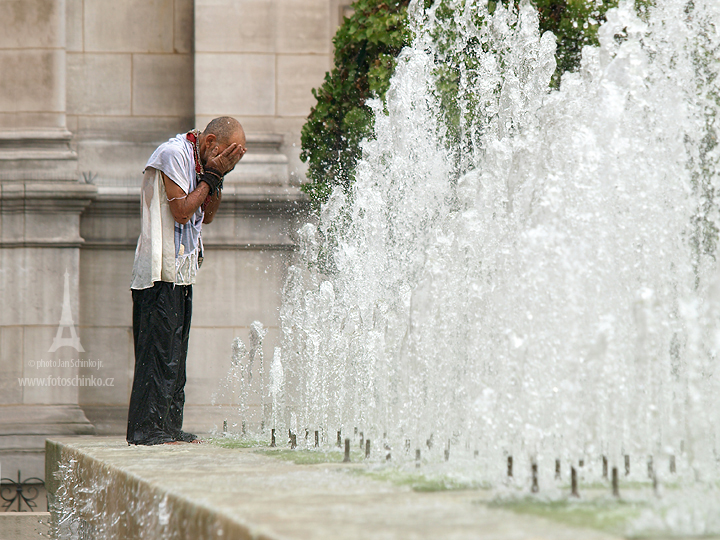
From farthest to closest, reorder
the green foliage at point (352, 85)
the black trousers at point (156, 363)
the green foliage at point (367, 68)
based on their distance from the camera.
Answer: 1. the green foliage at point (352, 85)
2. the green foliage at point (367, 68)
3. the black trousers at point (156, 363)

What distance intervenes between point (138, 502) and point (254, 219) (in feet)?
21.1

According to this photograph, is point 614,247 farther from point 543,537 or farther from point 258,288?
point 258,288

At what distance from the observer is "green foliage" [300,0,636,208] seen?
264 inches

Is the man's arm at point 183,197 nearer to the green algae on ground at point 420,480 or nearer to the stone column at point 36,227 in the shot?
the green algae on ground at point 420,480

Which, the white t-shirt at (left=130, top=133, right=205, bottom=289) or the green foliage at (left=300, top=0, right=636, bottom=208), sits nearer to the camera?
the white t-shirt at (left=130, top=133, right=205, bottom=289)

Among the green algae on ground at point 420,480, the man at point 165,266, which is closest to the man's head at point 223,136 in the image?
the man at point 165,266

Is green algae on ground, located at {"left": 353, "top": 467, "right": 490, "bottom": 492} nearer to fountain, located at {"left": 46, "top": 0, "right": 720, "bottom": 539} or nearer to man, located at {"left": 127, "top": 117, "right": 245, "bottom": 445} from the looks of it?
fountain, located at {"left": 46, "top": 0, "right": 720, "bottom": 539}

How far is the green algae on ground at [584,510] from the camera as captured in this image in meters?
1.85

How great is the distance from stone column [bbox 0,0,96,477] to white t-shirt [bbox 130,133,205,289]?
14.9 ft

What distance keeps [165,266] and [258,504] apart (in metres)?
2.55

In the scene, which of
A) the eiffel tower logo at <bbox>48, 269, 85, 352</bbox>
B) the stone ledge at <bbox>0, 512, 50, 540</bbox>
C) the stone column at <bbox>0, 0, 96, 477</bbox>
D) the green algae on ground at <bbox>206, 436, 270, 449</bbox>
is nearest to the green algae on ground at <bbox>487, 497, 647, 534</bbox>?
the green algae on ground at <bbox>206, 436, 270, 449</bbox>

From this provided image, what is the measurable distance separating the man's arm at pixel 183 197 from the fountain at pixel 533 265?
109 cm

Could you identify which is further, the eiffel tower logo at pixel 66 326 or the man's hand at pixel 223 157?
the eiffel tower logo at pixel 66 326

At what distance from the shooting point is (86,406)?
9039mm
